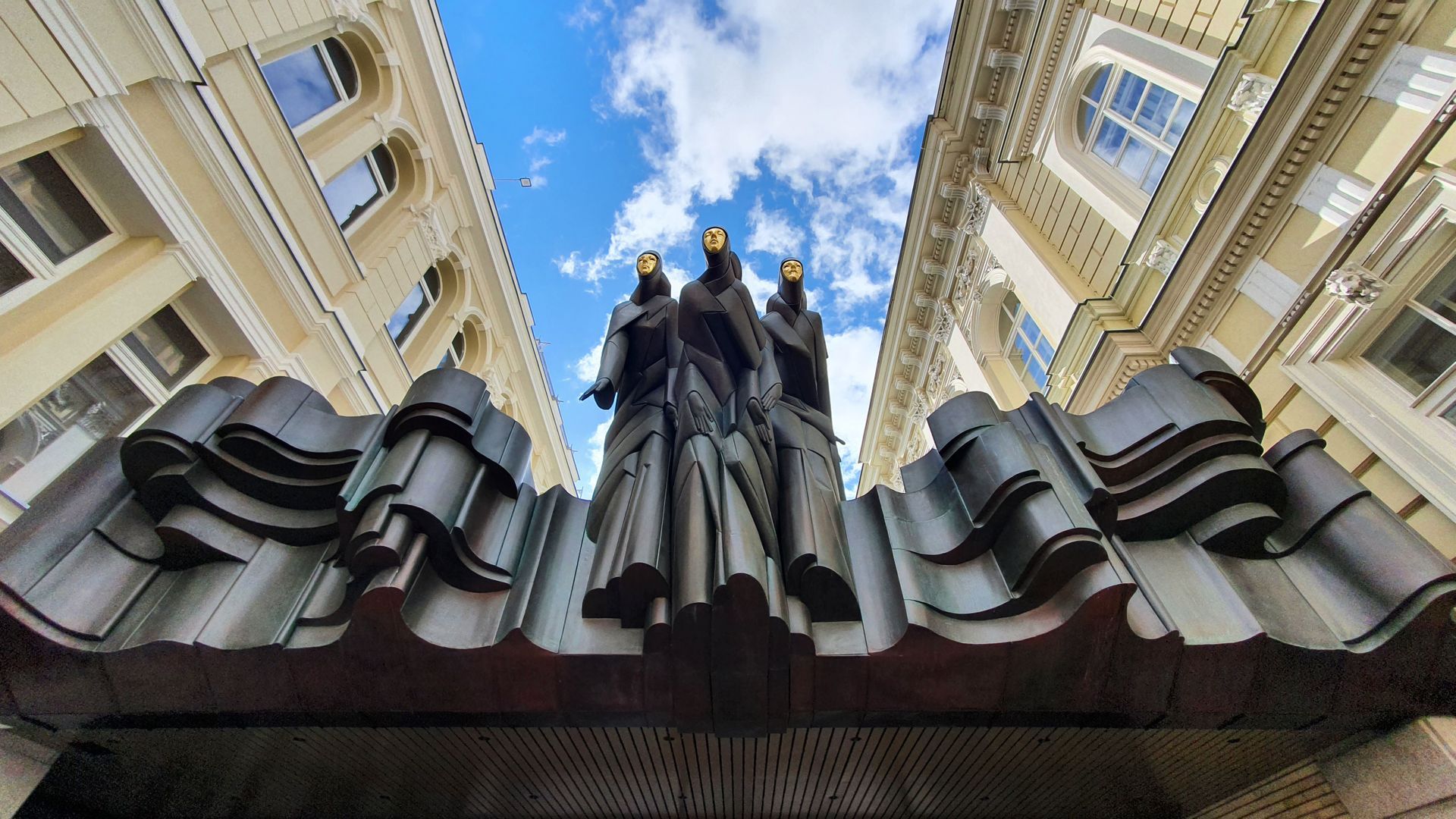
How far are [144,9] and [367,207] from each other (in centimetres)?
656

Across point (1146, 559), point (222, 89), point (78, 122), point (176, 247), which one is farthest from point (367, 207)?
point (1146, 559)

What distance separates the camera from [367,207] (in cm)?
1449

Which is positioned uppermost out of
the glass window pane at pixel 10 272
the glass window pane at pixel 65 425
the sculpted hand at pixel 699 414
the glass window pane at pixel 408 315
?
the sculpted hand at pixel 699 414

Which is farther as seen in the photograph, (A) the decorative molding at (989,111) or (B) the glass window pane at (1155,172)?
(A) the decorative molding at (989,111)

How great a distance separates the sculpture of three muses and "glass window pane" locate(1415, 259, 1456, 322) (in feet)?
19.3

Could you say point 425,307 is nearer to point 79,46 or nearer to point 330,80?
point 330,80

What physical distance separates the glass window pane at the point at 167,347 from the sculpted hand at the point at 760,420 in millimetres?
8349

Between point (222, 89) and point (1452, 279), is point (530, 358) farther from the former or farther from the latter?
point (1452, 279)

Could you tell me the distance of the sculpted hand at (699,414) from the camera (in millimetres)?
5047

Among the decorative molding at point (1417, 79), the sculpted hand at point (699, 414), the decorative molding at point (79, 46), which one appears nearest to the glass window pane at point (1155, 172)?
the decorative molding at point (1417, 79)

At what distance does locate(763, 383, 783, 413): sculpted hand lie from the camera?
17.7ft

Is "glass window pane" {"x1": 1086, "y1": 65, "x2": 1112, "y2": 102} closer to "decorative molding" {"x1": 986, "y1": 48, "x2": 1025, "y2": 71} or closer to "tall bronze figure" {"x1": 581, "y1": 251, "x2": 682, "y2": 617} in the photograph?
"decorative molding" {"x1": 986, "y1": 48, "x2": 1025, "y2": 71}

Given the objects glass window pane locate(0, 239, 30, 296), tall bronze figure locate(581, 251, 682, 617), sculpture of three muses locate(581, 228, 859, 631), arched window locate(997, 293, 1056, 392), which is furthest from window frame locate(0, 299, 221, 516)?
arched window locate(997, 293, 1056, 392)

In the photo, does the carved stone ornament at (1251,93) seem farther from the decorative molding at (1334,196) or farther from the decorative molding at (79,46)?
the decorative molding at (79,46)
